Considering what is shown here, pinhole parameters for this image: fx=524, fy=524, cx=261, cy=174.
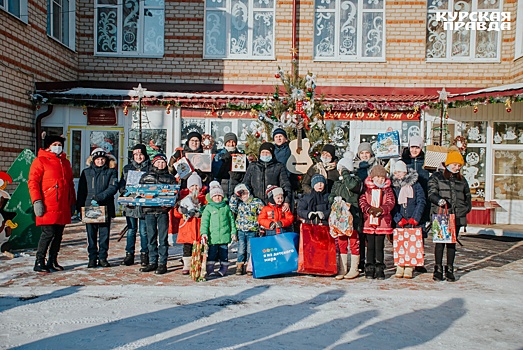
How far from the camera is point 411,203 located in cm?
682

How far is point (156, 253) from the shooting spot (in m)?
7.13

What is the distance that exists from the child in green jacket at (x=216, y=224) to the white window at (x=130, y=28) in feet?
27.3

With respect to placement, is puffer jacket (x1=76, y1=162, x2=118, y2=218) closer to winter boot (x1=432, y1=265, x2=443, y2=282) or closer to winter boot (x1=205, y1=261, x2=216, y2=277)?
winter boot (x1=205, y1=261, x2=216, y2=277)

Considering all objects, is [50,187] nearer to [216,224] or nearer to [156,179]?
[156,179]

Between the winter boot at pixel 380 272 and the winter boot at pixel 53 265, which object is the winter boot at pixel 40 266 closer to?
the winter boot at pixel 53 265

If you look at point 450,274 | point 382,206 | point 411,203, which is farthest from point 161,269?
point 450,274

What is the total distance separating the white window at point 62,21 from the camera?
12963mm

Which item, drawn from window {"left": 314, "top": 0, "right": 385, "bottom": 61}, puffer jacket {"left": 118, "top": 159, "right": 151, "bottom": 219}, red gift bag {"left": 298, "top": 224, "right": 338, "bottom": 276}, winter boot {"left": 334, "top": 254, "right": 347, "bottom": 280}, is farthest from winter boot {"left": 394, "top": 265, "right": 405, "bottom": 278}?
window {"left": 314, "top": 0, "right": 385, "bottom": 61}

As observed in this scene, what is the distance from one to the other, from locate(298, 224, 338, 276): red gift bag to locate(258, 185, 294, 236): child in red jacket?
24cm

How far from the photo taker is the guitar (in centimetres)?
796

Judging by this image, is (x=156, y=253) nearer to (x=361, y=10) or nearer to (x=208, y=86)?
(x=208, y=86)

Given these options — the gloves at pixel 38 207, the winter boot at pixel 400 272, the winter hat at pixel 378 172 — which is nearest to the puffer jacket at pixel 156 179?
the gloves at pixel 38 207

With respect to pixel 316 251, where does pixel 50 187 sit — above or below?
above

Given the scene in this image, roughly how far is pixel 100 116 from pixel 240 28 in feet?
14.3
